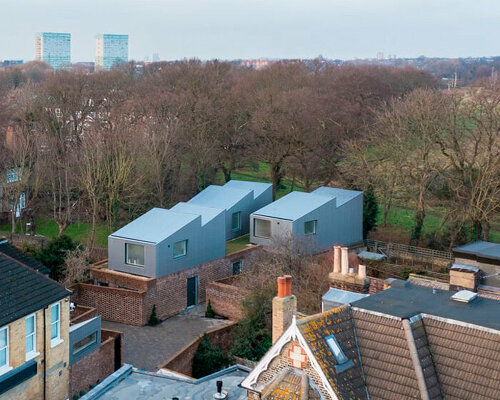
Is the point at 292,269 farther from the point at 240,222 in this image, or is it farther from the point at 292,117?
the point at 292,117

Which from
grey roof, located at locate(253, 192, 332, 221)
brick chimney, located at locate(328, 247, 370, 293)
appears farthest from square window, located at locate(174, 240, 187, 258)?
brick chimney, located at locate(328, 247, 370, 293)

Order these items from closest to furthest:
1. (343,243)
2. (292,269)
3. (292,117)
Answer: (292,269) → (343,243) → (292,117)

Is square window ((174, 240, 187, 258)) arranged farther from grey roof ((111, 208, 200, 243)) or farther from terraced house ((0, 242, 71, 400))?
terraced house ((0, 242, 71, 400))

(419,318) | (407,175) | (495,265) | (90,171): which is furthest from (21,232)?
(419,318)

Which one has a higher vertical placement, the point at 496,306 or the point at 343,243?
the point at 496,306

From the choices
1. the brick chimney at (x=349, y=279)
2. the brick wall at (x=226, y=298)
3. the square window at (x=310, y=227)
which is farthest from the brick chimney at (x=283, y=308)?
the square window at (x=310, y=227)

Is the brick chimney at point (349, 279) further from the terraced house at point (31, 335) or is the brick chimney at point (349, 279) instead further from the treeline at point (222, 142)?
the treeline at point (222, 142)
